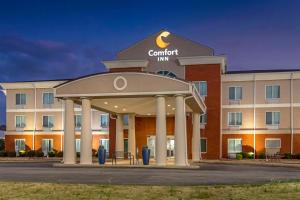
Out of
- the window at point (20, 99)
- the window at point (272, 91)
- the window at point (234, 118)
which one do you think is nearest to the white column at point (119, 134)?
the window at point (234, 118)

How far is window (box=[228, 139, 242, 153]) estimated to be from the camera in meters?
47.9

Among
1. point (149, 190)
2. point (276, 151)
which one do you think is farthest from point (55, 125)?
point (149, 190)

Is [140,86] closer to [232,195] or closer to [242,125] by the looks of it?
[232,195]

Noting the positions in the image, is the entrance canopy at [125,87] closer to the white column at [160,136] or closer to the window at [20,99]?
the white column at [160,136]

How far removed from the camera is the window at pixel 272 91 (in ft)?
156

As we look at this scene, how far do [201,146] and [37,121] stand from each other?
2005cm

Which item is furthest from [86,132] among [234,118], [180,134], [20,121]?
[20,121]

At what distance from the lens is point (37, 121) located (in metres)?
54.9

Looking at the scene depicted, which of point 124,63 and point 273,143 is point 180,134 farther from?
point 273,143

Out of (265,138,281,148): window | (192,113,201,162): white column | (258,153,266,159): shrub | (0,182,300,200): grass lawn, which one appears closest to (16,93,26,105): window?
(192,113,201,162): white column

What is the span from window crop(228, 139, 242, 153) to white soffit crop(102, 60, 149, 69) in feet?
38.5

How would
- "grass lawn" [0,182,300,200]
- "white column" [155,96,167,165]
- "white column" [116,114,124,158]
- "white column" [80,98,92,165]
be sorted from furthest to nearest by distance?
"white column" [116,114,124,158]
"white column" [80,98,92,165]
"white column" [155,96,167,165]
"grass lawn" [0,182,300,200]

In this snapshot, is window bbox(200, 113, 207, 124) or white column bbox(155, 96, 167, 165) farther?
window bbox(200, 113, 207, 124)

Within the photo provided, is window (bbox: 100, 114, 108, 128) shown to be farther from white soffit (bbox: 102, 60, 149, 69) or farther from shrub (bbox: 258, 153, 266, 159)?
shrub (bbox: 258, 153, 266, 159)
